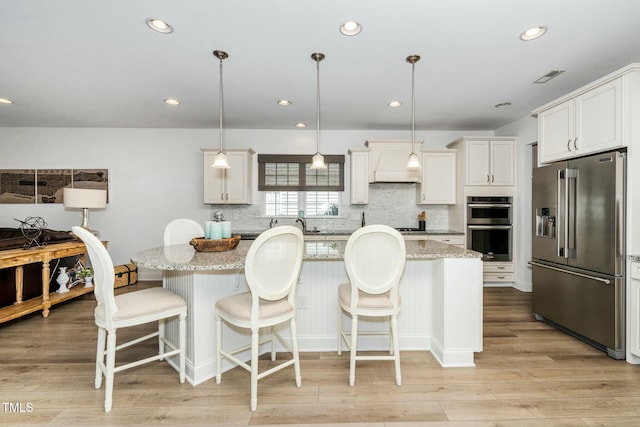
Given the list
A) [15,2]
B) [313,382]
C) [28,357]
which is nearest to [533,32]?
[313,382]

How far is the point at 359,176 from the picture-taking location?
462cm

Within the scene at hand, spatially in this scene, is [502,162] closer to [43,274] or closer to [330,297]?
[330,297]

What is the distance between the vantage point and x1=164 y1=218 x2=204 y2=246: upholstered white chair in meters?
2.60

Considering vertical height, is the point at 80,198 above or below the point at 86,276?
above

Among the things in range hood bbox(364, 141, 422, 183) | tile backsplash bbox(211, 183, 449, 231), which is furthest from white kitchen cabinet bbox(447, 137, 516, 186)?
tile backsplash bbox(211, 183, 449, 231)

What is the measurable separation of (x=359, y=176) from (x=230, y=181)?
2008 millimetres

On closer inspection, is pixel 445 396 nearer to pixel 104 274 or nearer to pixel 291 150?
pixel 104 274

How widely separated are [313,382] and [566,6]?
9.87ft

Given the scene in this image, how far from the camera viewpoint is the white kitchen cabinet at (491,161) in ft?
14.5

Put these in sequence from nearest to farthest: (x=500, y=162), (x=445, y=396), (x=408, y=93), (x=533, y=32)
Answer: (x=445, y=396) < (x=533, y=32) < (x=408, y=93) < (x=500, y=162)

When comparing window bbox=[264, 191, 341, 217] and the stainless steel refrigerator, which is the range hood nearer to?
window bbox=[264, 191, 341, 217]

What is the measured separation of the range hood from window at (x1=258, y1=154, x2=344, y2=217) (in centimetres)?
56

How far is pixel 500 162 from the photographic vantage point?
14.5 feet

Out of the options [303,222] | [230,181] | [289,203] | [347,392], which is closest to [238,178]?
[230,181]
